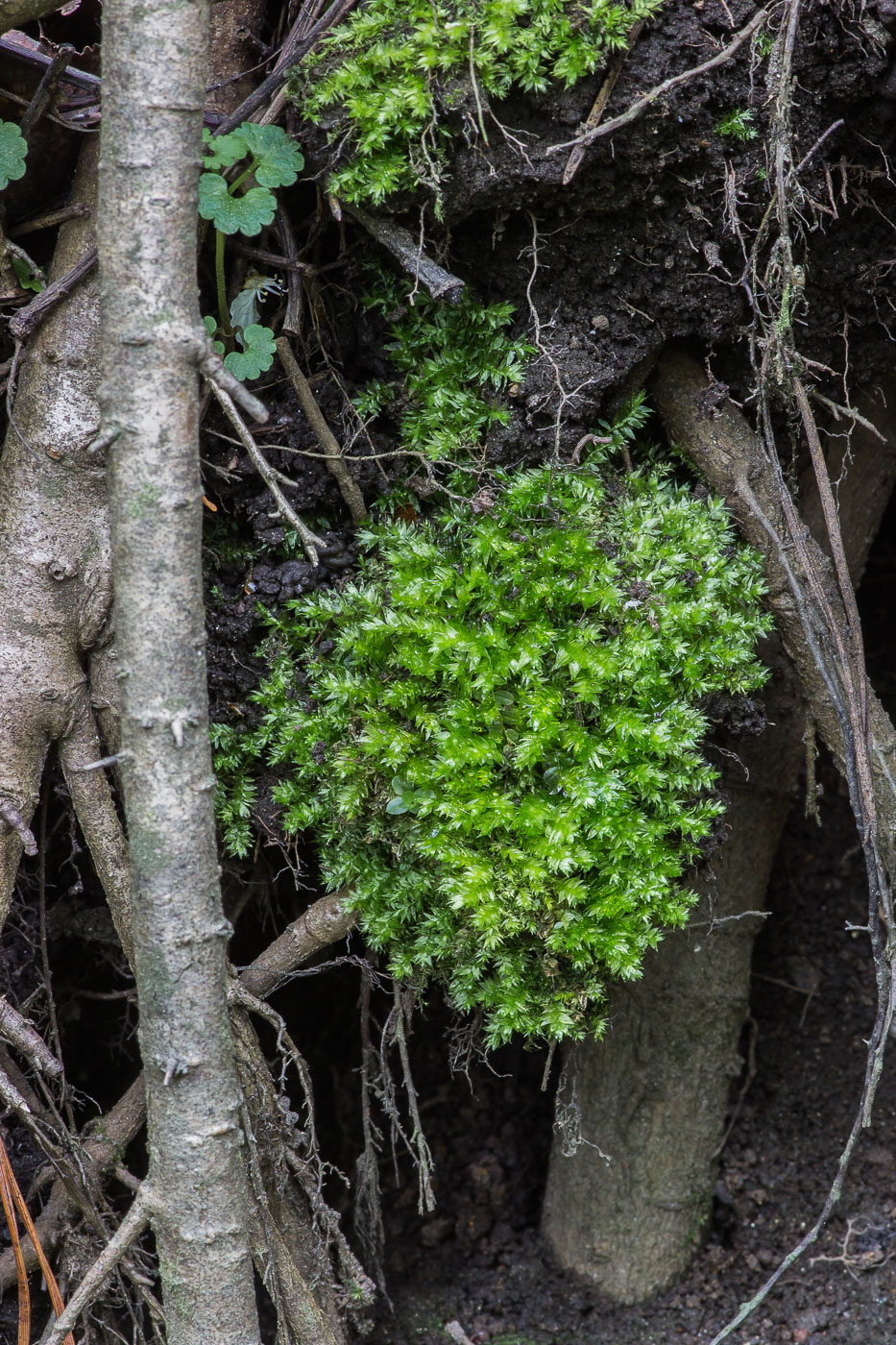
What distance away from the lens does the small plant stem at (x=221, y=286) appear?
62.3 inches

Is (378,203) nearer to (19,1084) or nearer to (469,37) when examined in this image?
(469,37)

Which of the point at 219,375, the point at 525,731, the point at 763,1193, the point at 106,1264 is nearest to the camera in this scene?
the point at 219,375

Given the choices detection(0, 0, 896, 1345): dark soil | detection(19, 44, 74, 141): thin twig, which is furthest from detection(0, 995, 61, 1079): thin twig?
detection(19, 44, 74, 141): thin twig

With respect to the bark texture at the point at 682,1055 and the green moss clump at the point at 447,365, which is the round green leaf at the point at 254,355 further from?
the bark texture at the point at 682,1055

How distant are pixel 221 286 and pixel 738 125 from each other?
92cm

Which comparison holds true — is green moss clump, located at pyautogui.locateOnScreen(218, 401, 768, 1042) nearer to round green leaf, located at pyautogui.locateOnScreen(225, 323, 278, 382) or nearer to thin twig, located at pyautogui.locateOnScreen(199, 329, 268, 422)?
round green leaf, located at pyautogui.locateOnScreen(225, 323, 278, 382)

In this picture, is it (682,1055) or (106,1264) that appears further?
(682,1055)

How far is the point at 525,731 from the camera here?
5.03ft

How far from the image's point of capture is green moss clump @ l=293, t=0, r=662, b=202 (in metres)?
1.43

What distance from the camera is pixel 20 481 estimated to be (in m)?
1.61

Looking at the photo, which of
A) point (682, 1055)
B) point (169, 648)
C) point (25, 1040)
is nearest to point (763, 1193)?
point (682, 1055)

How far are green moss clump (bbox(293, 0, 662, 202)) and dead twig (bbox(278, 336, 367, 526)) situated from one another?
0.31 m

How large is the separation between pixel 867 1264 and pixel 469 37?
2.75 meters

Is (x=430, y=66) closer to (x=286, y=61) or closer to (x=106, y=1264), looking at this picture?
(x=286, y=61)
